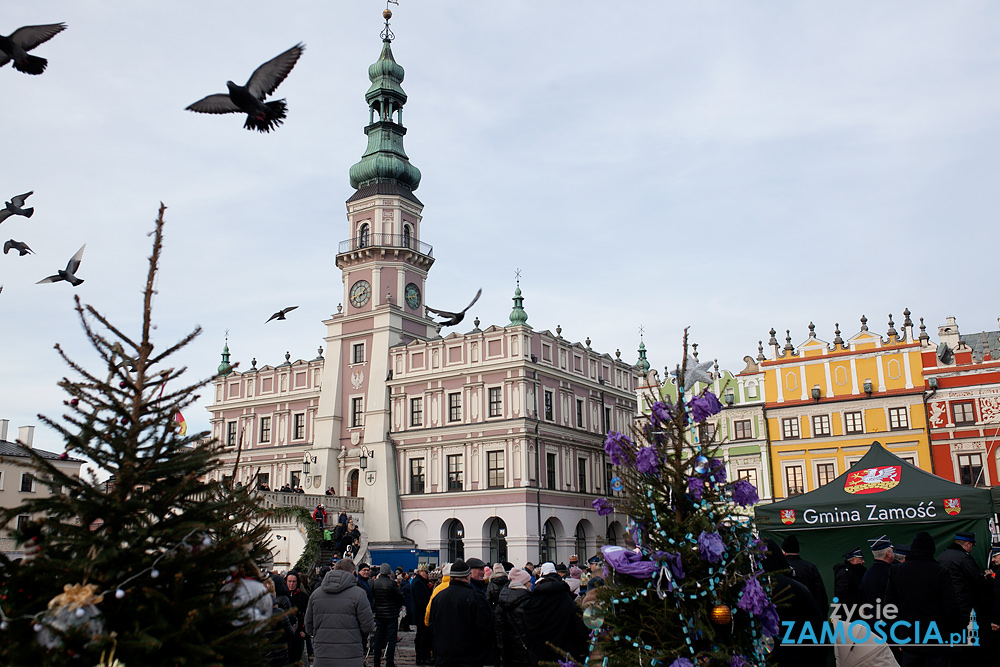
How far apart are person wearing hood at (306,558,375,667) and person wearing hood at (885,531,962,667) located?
5637mm

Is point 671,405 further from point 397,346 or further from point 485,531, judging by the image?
point 397,346

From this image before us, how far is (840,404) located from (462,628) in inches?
1435

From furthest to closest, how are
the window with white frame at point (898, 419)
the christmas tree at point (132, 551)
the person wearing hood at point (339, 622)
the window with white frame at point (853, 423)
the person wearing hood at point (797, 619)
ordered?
1. the window with white frame at point (853, 423)
2. the window with white frame at point (898, 419)
3. the person wearing hood at point (339, 622)
4. the person wearing hood at point (797, 619)
5. the christmas tree at point (132, 551)

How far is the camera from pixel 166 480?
475 centimetres

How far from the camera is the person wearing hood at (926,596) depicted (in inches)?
337

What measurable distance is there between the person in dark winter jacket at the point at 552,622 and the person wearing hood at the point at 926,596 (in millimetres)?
3362

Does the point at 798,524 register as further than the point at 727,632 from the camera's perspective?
Yes

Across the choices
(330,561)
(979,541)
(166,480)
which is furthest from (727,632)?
(330,561)

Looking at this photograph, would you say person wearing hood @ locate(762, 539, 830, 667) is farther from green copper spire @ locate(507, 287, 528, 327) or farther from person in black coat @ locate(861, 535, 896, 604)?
green copper spire @ locate(507, 287, 528, 327)

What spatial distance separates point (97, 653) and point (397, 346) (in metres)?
42.1

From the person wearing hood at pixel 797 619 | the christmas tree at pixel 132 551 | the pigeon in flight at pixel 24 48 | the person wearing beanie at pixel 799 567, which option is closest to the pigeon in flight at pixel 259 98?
the pigeon in flight at pixel 24 48

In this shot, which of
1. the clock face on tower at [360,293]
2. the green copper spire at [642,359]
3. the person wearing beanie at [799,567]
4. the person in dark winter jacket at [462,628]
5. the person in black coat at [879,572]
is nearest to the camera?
the person wearing beanie at [799,567]

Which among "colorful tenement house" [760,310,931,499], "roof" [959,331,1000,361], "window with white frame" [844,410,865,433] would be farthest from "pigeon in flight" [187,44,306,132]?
"roof" [959,331,1000,361]

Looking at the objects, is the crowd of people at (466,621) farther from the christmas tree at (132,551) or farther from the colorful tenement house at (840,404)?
the colorful tenement house at (840,404)
